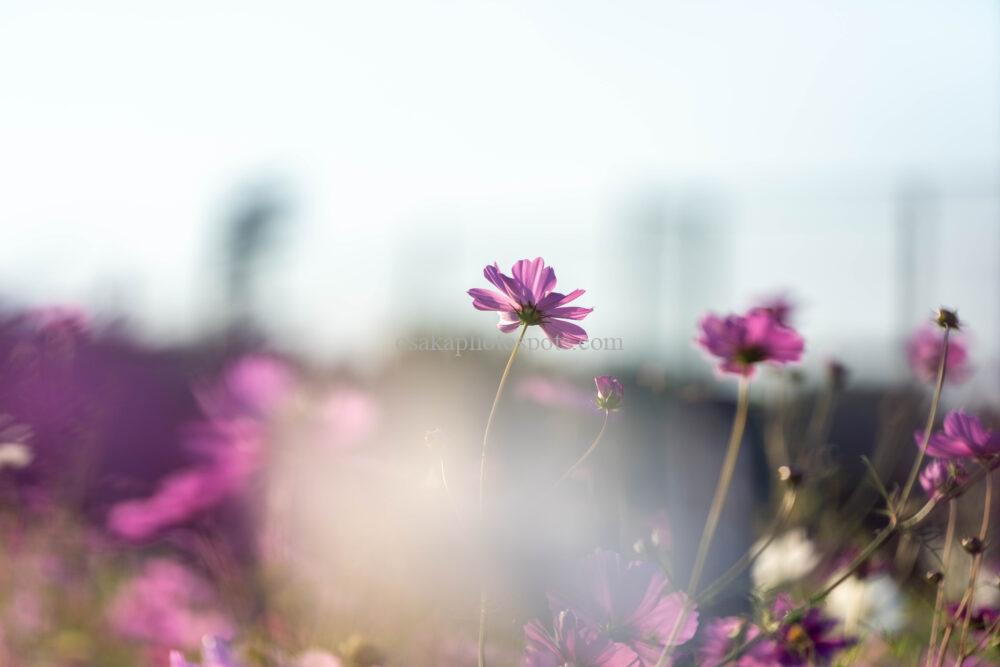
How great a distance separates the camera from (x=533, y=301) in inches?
22.8

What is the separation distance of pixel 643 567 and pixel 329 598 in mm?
359

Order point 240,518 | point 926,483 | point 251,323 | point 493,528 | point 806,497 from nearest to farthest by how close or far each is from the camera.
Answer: point 493,528 < point 926,483 < point 240,518 < point 251,323 < point 806,497

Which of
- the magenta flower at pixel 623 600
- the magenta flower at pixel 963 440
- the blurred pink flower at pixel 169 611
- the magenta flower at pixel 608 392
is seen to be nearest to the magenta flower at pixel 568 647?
the magenta flower at pixel 623 600

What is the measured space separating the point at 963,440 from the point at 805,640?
0.51 ft

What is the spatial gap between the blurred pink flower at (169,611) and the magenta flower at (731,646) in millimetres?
399

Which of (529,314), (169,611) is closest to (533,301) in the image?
(529,314)

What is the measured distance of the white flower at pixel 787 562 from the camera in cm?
99

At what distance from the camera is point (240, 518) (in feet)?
2.55

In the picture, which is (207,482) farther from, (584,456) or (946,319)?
(946,319)

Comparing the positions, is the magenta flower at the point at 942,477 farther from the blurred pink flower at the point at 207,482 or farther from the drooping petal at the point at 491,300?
the blurred pink flower at the point at 207,482

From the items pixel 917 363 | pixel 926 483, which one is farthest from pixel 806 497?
pixel 926 483

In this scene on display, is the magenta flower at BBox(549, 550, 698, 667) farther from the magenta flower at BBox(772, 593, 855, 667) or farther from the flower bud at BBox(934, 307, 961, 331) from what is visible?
the flower bud at BBox(934, 307, 961, 331)

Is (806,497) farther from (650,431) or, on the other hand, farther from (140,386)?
(140,386)

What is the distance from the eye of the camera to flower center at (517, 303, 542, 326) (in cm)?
58
